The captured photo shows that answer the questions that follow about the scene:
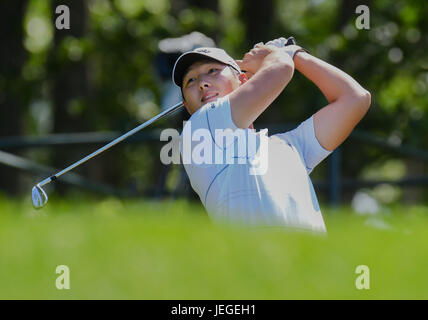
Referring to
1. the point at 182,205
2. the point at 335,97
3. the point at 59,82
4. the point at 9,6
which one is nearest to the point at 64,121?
the point at 59,82

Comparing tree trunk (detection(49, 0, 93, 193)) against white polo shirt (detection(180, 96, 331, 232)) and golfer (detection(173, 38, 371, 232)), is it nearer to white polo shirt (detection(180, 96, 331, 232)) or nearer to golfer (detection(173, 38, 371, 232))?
golfer (detection(173, 38, 371, 232))

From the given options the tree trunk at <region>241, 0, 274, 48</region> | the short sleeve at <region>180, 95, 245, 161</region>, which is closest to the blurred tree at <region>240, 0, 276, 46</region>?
the tree trunk at <region>241, 0, 274, 48</region>

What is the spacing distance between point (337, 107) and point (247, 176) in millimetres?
534

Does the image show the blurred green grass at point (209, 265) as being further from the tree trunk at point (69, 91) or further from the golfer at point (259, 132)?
the tree trunk at point (69, 91)

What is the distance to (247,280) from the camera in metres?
1.88

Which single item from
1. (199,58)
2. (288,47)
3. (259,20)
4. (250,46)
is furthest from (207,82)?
(259,20)

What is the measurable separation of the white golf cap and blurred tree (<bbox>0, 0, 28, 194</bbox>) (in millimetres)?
7622

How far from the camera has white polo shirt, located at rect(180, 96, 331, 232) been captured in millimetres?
2779

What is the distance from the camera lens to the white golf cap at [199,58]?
309cm

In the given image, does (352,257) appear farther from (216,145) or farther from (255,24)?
(255,24)

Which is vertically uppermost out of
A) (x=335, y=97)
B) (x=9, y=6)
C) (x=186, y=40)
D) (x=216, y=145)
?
(x=9, y=6)

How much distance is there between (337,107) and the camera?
311 centimetres

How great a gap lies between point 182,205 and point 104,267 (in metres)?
5.37

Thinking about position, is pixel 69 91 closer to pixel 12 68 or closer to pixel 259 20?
pixel 12 68
